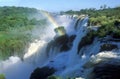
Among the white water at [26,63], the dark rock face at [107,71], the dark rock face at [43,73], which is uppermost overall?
the dark rock face at [107,71]

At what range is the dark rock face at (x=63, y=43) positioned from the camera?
126ft

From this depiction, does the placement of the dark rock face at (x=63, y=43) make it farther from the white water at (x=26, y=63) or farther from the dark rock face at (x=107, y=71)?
the dark rock face at (x=107, y=71)

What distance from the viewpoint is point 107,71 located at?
76.3 feet

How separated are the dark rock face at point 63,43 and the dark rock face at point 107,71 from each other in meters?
13.7

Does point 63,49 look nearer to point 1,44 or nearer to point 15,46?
point 15,46

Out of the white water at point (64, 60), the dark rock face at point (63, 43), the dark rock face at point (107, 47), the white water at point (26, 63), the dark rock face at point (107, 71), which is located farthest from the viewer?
A: the white water at point (26, 63)

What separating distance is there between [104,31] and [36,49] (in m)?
21.0

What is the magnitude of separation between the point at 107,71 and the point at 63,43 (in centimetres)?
1762

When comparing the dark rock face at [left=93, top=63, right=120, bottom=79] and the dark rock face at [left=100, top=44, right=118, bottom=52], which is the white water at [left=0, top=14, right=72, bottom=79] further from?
the dark rock face at [left=93, top=63, right=120, bottom=79]

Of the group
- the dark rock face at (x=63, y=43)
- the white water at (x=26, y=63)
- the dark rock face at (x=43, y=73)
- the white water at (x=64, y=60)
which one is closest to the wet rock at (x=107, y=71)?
the white water at (x=64, y=60)

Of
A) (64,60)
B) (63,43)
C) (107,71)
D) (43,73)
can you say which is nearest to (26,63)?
(63,43)

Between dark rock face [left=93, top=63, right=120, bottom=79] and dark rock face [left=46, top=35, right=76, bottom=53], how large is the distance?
1368 cm

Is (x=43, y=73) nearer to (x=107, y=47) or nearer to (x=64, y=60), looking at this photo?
(x=64, y=60)

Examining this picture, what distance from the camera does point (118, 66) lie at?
23531 millimetres
